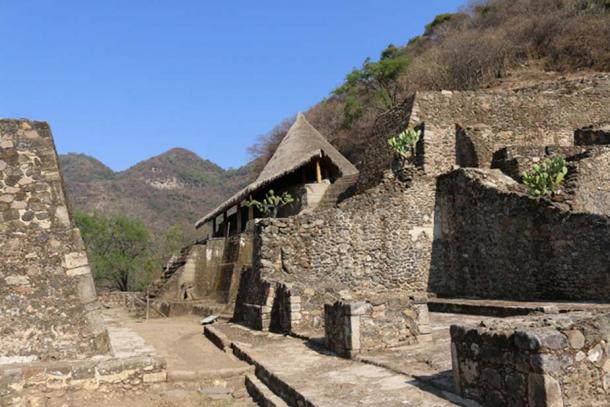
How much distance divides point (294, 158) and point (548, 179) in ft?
37.8

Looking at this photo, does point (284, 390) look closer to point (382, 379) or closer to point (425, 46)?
point (382, 379)

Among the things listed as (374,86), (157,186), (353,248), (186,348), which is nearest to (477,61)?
(374,86)

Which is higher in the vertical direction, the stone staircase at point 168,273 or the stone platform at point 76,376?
the stone staircase at point 168,273

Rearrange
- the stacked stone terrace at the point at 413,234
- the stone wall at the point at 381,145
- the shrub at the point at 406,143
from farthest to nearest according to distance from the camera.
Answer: the stone wall at the point at 381,145 < the shrub at the point at 406,143 < the stacked stone terrace at the point at 413,234

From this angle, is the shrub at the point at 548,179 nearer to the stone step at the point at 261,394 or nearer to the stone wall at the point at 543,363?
the stone step at the point at 261,394

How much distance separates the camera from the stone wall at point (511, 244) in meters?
9.78

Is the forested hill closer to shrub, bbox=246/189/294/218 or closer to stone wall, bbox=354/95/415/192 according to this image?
stone wall, bbox=354/95/415/192

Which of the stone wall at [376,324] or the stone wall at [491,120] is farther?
the stone wall at [491,120]

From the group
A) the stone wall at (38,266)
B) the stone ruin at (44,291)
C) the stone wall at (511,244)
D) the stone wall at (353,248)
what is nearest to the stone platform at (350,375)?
the stone ruin at (44,291)

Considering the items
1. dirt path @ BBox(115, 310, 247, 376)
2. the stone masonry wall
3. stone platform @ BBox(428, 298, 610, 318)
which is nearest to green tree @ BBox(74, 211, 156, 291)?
dirt path @ BBox(115, 310, 247, 376)

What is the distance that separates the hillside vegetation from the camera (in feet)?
89.4

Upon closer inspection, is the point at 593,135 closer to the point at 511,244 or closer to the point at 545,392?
the point at 511,244

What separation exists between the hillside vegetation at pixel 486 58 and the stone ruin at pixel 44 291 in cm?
2176

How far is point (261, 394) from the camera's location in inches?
236
